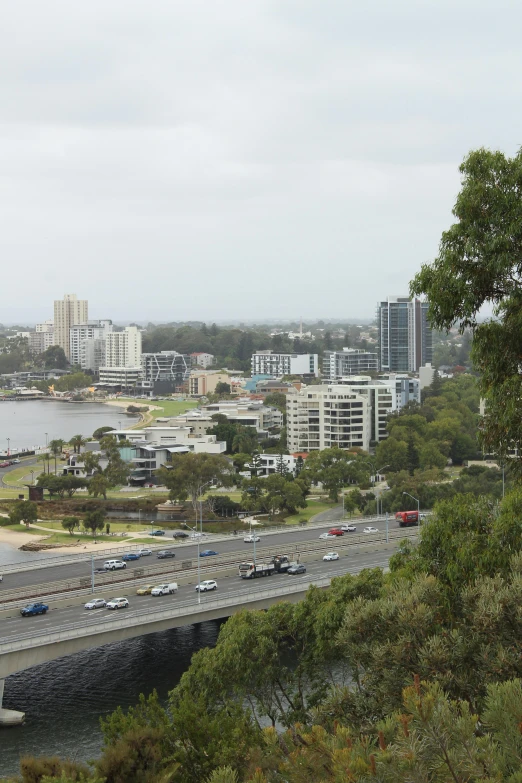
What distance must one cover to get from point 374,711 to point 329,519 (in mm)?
22759

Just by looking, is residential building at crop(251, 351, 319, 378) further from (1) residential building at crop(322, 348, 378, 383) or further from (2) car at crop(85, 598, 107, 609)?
(2) car at crop(85, 598, 107, 609)

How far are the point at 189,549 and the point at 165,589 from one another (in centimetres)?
514

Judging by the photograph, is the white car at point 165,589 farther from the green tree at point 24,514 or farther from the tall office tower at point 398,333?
the tall office tower at point 398,333

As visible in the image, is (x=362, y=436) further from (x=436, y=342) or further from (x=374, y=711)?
(x=436, y=342)

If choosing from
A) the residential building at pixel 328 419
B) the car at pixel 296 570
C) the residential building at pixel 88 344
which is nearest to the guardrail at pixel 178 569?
the car at pixel 296 570

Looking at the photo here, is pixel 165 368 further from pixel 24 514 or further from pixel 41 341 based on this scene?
pixel 24 514

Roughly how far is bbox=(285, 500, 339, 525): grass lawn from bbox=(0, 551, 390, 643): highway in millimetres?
7594

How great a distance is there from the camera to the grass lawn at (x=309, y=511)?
2765 centimetres

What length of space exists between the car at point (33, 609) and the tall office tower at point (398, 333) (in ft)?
170

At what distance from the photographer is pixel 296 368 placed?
72625 mm

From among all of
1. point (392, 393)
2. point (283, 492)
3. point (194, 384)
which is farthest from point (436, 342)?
point (283, 492)

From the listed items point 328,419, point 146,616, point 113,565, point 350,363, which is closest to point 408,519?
point 113,565

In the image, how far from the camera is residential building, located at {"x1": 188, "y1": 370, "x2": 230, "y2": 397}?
66.8 metres

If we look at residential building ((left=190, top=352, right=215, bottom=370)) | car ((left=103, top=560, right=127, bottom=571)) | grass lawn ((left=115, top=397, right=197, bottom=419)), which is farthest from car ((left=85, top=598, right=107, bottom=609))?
residential building ((left=190, top=352, right=215, bottom=370))
